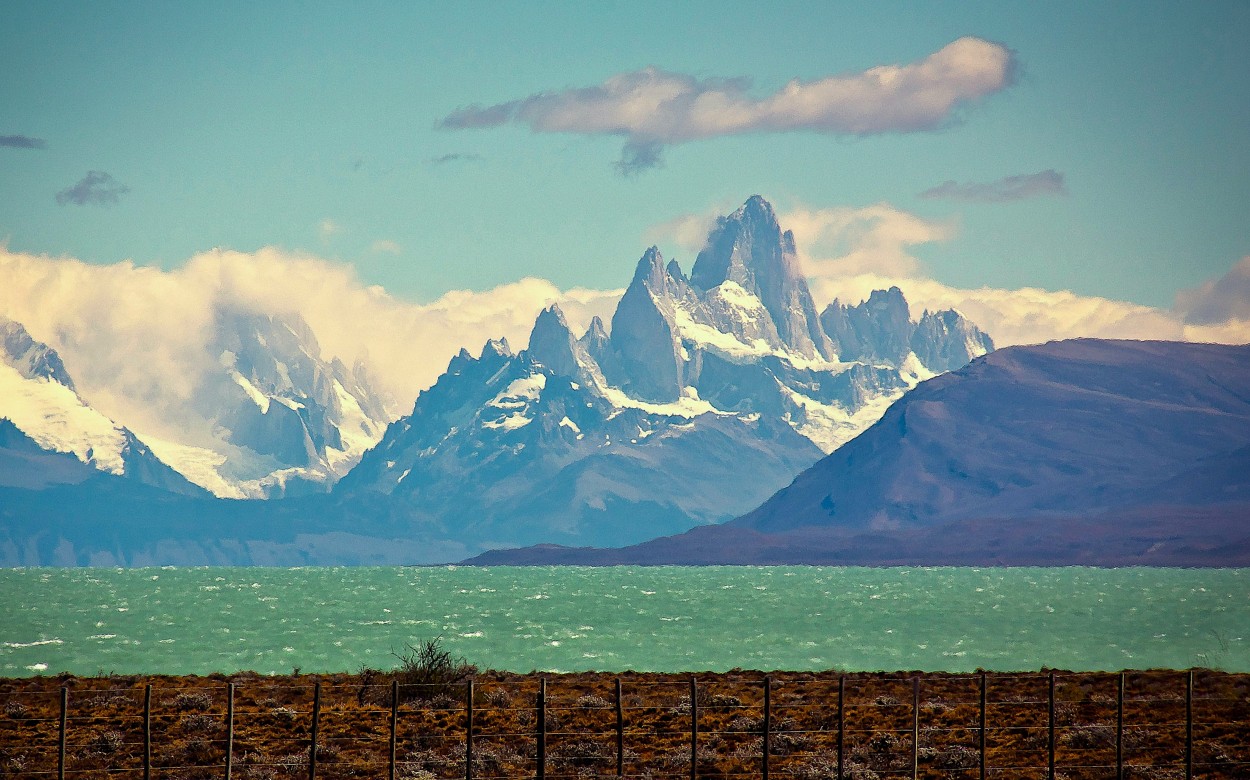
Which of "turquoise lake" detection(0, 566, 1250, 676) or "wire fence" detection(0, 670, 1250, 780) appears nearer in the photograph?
"wire fence" detection(0, 670, 1250, 780)

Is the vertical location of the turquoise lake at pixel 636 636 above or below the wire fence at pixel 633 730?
below

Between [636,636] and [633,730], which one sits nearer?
[633,730]

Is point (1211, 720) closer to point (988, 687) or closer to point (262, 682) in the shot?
point (988, 687)

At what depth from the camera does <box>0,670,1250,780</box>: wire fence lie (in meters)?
42.6

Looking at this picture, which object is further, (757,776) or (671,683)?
(671,683)

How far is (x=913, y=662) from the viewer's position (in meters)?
105

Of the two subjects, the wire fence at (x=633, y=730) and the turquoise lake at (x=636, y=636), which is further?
the turquoise lake at (x=636, y=636)

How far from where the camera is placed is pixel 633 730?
159ft

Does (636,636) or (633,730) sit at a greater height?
(633,730)

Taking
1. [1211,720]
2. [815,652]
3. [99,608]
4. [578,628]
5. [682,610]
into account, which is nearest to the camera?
[1211,720]

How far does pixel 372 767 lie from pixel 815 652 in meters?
74.3

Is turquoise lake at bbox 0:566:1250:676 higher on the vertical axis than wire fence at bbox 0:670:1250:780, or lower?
lower

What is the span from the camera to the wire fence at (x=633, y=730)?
42.6m

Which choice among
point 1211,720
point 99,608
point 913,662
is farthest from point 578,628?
point 1211,720
